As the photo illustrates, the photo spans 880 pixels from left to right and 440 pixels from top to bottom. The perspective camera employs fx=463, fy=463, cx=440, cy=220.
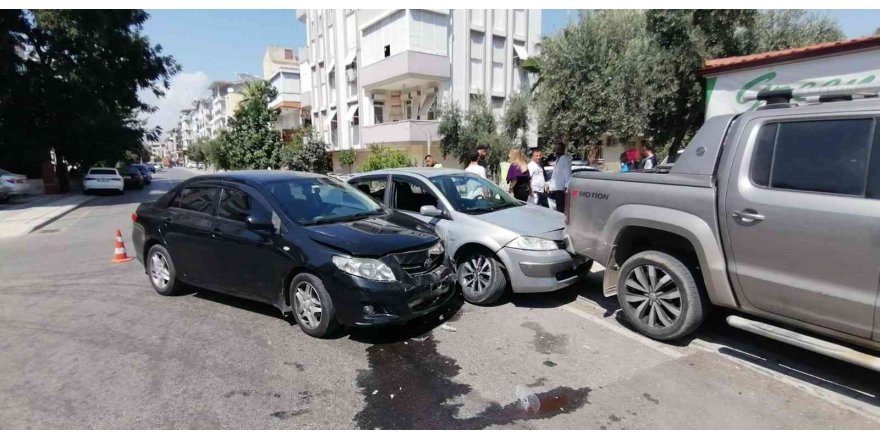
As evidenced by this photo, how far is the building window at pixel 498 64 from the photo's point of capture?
28.8m

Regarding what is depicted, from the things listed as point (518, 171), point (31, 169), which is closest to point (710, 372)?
point (518, 171)

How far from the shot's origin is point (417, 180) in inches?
237

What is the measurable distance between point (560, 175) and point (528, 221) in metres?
3.14

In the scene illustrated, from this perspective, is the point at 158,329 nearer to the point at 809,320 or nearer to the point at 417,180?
the point at 417,180

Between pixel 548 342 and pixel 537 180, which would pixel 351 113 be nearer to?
pixel 537 180

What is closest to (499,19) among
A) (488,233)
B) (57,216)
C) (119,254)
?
(57,216)

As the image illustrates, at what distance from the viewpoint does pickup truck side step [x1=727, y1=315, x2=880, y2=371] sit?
9.60 feet

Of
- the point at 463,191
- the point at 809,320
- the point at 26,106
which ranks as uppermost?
the point at 26,106

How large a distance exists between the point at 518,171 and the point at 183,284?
586cm

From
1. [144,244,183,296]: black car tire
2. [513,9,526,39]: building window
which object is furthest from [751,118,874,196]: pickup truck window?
[513,9,526,39]: building window

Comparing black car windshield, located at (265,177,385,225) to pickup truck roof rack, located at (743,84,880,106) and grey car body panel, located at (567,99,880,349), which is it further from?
pickup truck roof rack, located at (743,84,880,106)

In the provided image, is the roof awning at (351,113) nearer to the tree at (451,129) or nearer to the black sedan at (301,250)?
the tree at (451,129)

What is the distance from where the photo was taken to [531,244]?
4.96 meters

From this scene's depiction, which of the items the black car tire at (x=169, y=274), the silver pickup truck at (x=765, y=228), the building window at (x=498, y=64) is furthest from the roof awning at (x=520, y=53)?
the black car tire at (x=169, y=274)
